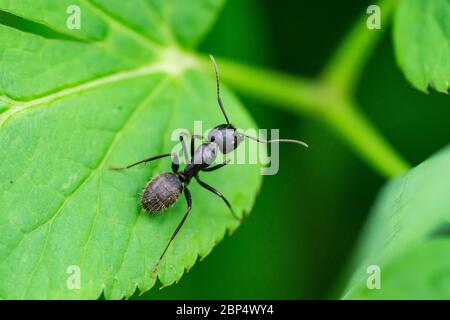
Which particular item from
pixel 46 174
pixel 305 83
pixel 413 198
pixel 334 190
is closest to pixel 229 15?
pixel 305 83

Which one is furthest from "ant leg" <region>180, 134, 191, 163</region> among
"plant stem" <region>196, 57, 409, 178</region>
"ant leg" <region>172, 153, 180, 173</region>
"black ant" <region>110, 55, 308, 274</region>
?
"plant stem" <region>196, 57, 409, 178</region>

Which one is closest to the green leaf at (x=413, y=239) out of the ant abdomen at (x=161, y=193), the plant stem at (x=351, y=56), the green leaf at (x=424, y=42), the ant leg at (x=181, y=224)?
the green leaf at (x=424, y=42)

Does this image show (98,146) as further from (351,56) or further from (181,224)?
(351,56)

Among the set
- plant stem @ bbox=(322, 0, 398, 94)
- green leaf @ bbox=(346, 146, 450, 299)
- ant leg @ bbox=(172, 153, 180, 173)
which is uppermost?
plant stem @ bbox=(322, 0, 398, 94)

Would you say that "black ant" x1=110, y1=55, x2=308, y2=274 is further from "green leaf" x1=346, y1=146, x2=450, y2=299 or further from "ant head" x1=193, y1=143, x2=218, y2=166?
"green leaf" x1=346, y1=146, x2=450, y2=299

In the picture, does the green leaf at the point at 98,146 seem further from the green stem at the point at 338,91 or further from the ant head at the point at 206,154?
the green stem at the point at 338,91
